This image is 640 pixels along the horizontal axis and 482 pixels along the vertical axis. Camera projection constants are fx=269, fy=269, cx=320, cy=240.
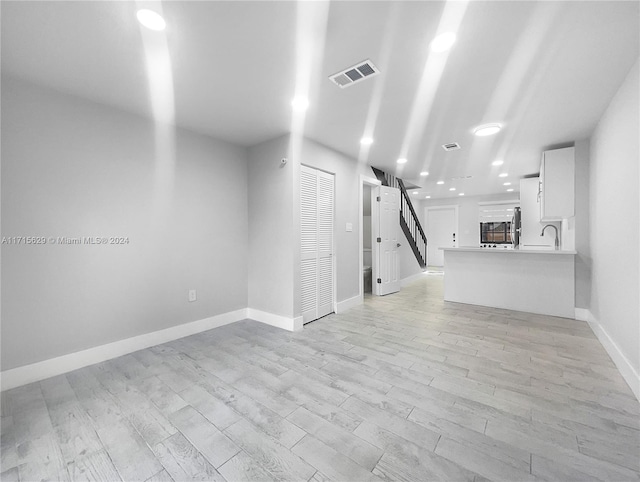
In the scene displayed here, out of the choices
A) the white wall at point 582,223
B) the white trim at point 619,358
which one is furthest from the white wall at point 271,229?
the white wall at point 582,223

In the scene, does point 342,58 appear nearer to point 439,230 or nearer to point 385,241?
point 385,241

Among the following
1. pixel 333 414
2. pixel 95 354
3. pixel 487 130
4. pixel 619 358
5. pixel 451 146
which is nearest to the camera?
pixel 333 414

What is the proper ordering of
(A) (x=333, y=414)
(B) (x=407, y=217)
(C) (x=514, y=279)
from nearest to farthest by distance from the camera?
(A) (x=333, y=414), (C) (x=514, y=279), (B) (x=407, y=217)

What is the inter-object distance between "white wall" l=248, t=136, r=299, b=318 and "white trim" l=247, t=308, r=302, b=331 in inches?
2.0

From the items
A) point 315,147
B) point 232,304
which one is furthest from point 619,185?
point 232,304

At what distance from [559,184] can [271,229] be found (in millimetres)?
4173

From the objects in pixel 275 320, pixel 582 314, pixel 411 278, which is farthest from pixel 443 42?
pixel 411 278

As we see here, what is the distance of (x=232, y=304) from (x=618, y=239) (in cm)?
428

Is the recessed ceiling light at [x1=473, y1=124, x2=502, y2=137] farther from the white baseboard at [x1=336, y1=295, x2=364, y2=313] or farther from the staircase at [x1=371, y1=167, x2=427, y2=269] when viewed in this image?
the white baseboard at [x1=336, y1=295, x2=364, y2=313]

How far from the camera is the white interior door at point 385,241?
17.3 feet

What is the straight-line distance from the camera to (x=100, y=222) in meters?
2.64

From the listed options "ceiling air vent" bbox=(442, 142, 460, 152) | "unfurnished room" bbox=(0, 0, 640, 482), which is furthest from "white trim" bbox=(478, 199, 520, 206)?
"ceiling air vent" bbox=(442, 142, 460, 152)

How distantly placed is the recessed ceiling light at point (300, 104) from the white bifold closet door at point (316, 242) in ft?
2.94

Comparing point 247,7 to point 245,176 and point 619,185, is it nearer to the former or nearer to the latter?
point 245,176
